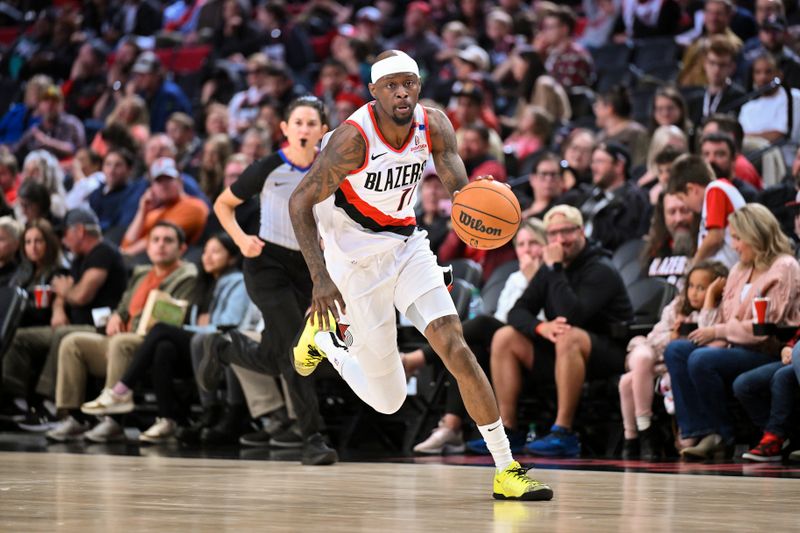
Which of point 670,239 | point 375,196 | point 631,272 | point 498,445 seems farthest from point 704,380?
point 375,196

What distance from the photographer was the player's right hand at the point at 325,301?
5410 millimetres

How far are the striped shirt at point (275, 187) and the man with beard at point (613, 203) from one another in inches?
100

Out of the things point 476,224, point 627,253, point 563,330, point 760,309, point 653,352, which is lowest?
point 653,352

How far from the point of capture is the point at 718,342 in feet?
25.2

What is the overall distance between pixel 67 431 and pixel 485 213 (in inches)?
225

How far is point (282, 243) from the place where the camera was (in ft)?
25.7

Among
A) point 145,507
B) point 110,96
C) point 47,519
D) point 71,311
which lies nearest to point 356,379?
point 145,507

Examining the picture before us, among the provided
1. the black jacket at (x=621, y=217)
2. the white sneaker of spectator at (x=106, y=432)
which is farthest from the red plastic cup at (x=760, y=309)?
the white sneaker of spectator at (x=106, y=432)

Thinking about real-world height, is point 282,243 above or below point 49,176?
below

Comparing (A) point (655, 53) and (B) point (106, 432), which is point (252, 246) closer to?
(B) point (106, 432)

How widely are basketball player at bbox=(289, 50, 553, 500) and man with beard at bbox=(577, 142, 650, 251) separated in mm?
3693

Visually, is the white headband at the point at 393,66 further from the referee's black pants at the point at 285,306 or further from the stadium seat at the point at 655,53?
the stadium seat at the point at 655,53

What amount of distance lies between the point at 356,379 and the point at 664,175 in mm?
3770

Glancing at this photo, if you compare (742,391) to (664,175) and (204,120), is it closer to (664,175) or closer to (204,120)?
(664,175)
